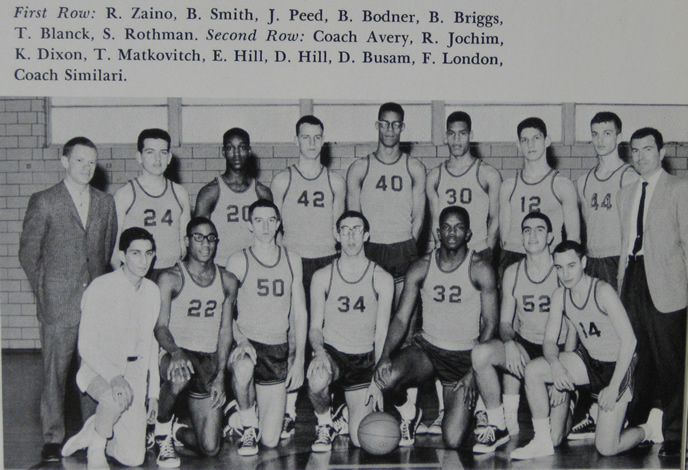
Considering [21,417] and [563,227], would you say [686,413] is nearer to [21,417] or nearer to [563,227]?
[563,227]

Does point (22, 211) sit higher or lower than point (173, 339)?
higher

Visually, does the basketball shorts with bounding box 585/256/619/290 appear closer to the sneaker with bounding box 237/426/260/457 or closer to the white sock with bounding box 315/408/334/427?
the white sock with bounding box 315/408/334/427

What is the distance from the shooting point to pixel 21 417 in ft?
12.6

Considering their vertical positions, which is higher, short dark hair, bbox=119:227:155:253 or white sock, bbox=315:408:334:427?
short dark hair, bbox=119:227:155:253

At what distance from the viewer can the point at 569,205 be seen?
4035mm

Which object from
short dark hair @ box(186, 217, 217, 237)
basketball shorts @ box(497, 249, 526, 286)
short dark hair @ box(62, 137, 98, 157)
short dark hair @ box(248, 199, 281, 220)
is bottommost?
basketball shorts @ box(497, 249, 526, 286)

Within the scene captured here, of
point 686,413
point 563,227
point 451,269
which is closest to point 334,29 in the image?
point 451,269

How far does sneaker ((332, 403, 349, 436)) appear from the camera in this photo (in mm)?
3867

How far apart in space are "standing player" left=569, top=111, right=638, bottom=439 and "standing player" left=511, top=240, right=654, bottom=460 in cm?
20

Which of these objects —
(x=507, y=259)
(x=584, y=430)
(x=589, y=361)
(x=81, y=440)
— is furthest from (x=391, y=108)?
(x=81, y=440)

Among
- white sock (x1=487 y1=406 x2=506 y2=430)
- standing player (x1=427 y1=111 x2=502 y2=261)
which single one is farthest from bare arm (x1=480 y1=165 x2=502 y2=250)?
white sock (x1=487 y1=406 x2=506 y2=430)

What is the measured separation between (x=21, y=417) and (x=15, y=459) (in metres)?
0.42

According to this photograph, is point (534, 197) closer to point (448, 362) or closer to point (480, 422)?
point (448, 362)

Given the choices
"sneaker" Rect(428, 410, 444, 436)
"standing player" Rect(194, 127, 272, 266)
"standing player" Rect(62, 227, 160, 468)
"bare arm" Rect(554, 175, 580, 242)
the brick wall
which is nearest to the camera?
"standing player" Rect(62, 227, 160, 468)
